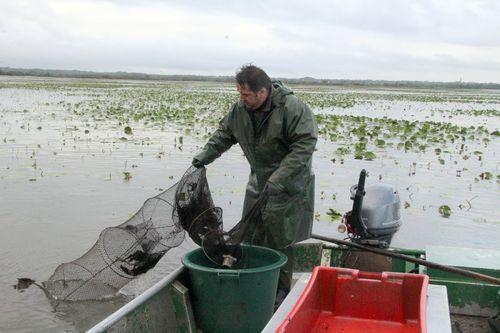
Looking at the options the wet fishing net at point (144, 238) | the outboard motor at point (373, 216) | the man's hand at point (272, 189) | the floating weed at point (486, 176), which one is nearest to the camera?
the man's hand at point (272, 189)

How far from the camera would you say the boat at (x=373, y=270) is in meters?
3.36

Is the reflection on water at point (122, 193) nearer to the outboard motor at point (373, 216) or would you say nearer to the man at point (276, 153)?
the man at point (276, 153)

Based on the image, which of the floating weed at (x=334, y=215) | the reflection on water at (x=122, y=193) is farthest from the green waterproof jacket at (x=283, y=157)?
the floating weed at (x=334, y=215)

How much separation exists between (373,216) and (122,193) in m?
5.76

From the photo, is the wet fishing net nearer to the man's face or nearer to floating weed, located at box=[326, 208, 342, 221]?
the man's face

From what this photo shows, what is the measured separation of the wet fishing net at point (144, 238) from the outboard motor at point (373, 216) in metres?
1.18

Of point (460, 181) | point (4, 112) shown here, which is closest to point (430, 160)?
point (460, 181)

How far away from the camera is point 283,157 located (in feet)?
14.6

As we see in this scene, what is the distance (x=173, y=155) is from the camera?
13.6 metres

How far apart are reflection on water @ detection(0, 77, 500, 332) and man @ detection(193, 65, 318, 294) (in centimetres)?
194

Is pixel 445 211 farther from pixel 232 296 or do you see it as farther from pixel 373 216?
pixel 232 296

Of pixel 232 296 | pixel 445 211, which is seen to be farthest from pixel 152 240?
pixel 445 211

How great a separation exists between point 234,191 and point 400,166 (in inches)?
190

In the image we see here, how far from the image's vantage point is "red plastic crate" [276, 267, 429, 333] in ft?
12.0
